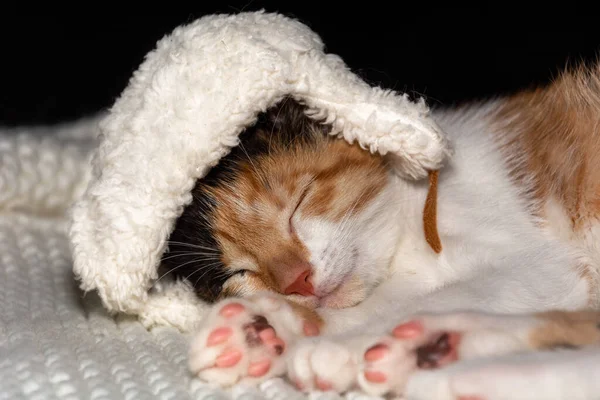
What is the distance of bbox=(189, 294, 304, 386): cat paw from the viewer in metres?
1.10

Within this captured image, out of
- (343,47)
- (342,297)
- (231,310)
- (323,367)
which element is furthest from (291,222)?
(343,47)

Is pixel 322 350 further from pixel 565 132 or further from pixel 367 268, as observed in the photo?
pixel 565 132

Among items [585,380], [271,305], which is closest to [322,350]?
[271,305]

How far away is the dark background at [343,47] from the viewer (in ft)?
8.78

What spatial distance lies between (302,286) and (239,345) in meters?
0.24

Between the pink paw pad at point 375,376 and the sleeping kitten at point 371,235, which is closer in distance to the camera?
the pink paw pad at point 375,376

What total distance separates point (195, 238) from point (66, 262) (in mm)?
446

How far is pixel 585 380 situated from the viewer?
921 mm

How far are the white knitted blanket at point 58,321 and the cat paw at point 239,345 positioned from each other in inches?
1.0

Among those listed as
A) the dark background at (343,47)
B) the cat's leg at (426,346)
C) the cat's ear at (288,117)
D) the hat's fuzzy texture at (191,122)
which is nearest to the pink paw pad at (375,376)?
the cat's leg at (426,346)

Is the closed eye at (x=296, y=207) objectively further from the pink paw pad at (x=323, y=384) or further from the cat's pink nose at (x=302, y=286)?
the pink paw pad at (x=323, y=384)

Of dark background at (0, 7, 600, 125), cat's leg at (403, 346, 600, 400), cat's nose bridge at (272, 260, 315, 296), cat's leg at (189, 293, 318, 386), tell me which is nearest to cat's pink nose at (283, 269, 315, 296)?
cat's nose bridge at (272, 260, 315, 296)

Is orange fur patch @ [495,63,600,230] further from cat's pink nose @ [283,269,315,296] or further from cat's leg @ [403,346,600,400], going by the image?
cat's leg @ [403,346,600,400]

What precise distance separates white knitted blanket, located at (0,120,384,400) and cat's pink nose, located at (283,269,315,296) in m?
0.20
